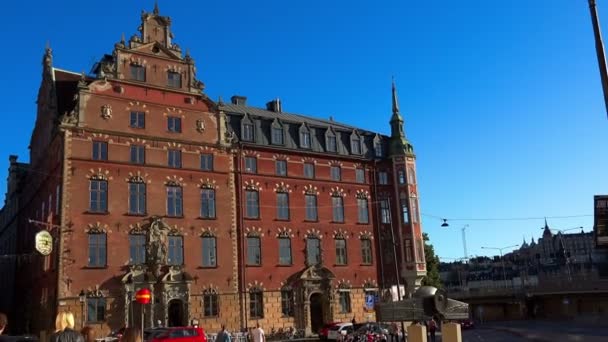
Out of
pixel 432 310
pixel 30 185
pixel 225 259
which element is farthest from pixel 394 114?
A: pixel 432 310

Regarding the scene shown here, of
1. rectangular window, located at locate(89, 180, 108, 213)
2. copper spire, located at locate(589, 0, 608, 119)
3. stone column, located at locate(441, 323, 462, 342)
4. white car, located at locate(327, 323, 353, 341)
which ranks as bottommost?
white car, located at locate(327, 323, 353, 341)

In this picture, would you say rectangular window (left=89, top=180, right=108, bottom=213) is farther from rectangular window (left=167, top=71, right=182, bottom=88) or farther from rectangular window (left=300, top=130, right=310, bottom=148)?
rectangular window (left=300, top=130, right=310, bottom=148)

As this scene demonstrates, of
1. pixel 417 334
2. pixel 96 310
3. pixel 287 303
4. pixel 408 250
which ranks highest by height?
pixel 408 250

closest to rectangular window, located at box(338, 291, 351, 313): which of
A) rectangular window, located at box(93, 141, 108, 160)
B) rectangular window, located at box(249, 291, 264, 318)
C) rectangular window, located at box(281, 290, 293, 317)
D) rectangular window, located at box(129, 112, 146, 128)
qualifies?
rectangular window, located at box(281, 290, 293, 317)

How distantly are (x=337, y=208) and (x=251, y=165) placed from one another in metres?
9.12

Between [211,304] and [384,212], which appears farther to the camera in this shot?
[384,212]

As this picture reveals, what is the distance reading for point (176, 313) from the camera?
41531 millimetres

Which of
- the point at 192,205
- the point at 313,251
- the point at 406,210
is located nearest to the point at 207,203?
the point at 192,205

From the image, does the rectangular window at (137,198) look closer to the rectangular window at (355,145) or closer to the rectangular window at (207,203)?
the rectangular window at (207,203)

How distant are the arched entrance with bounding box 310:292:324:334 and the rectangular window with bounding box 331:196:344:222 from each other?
22.5ft

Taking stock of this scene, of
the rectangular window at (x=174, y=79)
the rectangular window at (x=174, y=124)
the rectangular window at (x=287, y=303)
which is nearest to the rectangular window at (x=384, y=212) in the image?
the rectangular window at (x=287, y=303)

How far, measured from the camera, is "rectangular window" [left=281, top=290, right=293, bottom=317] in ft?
151

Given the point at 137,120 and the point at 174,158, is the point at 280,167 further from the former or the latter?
the point at 137,120

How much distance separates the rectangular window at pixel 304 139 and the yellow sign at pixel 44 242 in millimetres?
22410
